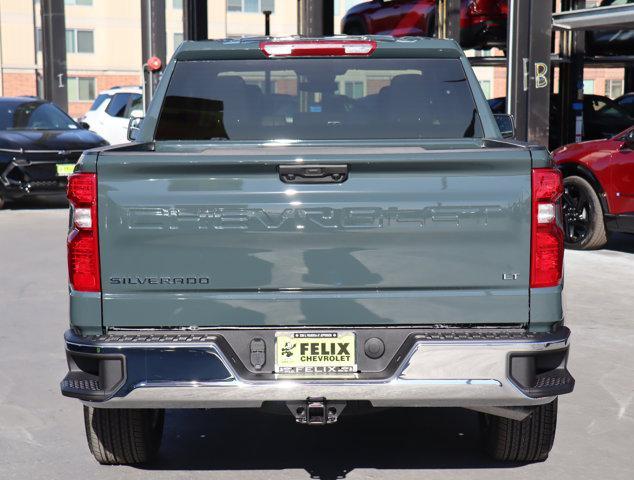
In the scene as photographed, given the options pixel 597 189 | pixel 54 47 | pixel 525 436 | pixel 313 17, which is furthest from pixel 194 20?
pixel 525 436

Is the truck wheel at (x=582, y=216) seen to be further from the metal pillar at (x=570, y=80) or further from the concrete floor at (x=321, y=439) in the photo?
the metal pillar at (x=570, y=80)

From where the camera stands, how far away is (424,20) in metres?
21.2

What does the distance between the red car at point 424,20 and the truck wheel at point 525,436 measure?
15822 mm

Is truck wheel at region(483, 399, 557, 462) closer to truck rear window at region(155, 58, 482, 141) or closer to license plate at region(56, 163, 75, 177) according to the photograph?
truck rear window at region(155, 58, 482, 141)

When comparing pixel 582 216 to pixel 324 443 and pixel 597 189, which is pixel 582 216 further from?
pixel 324 443

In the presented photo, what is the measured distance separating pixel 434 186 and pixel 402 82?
151 centimetres

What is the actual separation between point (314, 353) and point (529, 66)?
13.2 metres

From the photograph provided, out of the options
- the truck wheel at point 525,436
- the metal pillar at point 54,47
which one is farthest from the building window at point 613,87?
the truck wheel at point 525,436

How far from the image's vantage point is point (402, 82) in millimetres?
5406

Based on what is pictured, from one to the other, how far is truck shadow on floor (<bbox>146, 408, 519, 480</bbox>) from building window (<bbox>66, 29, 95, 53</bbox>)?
6444 centimetres

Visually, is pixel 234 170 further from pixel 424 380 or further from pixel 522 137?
pixel 522 137

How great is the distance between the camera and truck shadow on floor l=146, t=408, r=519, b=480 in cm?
484

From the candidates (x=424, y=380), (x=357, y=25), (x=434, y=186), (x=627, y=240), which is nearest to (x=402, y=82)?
(x=434, y=186)

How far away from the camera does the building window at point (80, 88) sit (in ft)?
221
